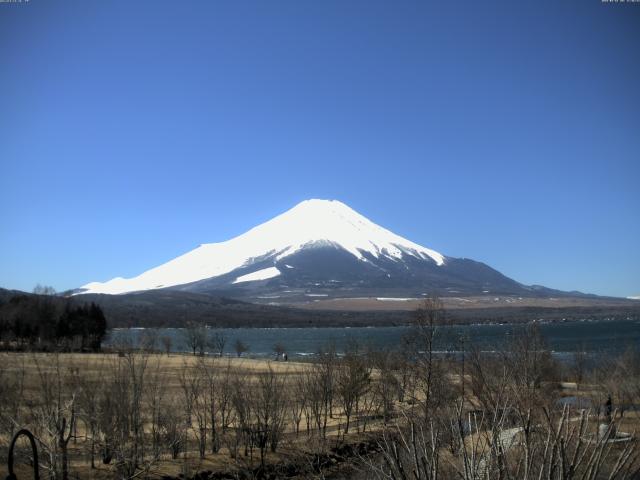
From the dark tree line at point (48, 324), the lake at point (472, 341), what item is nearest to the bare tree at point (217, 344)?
the lake at point (472, 341)

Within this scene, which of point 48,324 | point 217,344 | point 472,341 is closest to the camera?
point 472,341

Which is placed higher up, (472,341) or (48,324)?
(472,341)

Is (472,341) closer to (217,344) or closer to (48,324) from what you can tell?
(48,324)

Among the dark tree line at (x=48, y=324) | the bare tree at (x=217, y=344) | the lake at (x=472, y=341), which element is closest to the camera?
the lake at (x=472, y=341)

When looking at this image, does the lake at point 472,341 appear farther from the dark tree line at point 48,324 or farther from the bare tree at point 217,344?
the dark tree line at point 48,324

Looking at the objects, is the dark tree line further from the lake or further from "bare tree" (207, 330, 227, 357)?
"bare tree" (207, 330, 227, 357)

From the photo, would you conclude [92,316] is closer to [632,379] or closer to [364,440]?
[364,440]

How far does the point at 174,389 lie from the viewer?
42.4 metres

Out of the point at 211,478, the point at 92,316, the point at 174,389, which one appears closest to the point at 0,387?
the point at 211,478

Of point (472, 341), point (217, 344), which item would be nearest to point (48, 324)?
point (217, 344)

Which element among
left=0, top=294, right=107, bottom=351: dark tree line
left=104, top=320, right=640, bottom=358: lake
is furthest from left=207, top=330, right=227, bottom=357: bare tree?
left=0, top=294, right=107, bottom=351: dark tree line

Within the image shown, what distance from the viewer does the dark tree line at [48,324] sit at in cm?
8694

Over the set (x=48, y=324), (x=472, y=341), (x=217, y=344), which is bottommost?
(x=217, y=344)

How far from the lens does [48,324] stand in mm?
90938
